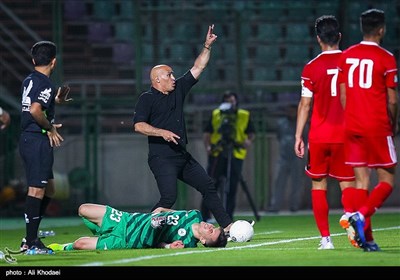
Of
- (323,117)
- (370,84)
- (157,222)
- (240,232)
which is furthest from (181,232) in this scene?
(370,84)

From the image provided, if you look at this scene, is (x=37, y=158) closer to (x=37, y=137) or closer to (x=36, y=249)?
A: (x=37, y=137)

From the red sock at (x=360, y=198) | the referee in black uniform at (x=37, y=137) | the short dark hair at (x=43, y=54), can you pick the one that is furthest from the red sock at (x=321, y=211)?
the short dark hair at (x=43, y=54)

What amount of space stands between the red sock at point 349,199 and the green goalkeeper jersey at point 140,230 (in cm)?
147

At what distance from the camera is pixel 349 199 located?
1145cm

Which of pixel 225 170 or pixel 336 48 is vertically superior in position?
pixel 336 48

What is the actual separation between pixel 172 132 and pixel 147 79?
10.1 m

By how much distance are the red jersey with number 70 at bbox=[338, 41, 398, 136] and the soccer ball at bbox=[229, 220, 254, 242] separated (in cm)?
260

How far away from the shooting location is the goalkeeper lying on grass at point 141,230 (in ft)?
39.1

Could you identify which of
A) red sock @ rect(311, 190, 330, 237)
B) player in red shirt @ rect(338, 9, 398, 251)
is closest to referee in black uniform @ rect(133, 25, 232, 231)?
red sock @ rect(311, 190, 330, 237)
